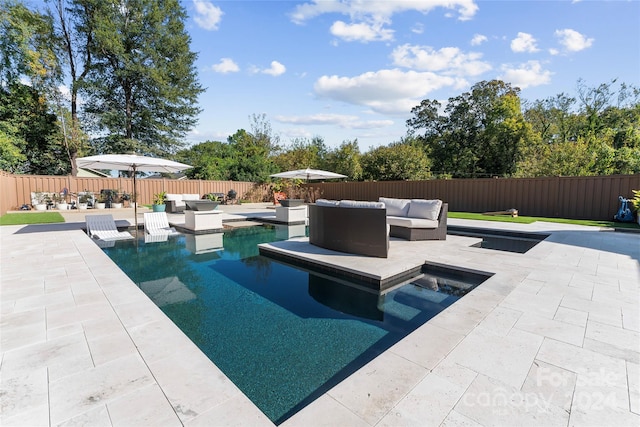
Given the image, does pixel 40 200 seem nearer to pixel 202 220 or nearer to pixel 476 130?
pixel 202 220

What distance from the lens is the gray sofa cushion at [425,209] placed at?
269 inches

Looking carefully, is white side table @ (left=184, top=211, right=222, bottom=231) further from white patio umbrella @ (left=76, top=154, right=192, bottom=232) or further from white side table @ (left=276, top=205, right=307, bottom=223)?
white side table @ (left=276, top=205, right=307, bottom=223)

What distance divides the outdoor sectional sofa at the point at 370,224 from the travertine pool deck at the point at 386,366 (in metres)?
1.88

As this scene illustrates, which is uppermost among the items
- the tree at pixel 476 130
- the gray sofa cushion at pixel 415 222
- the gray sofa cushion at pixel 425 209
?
the tree at pixel 476 130

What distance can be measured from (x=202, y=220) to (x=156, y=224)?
1.29 m

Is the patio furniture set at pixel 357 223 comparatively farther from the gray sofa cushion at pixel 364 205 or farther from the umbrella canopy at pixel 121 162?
the umbrella canopy at pixel 121 162

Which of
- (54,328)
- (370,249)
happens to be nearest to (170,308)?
(54,328)

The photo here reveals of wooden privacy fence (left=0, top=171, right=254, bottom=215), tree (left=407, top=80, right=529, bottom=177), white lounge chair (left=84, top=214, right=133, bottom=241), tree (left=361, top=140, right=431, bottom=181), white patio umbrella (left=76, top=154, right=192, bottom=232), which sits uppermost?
tree (left=407, top=80, right=529, bottom=177)

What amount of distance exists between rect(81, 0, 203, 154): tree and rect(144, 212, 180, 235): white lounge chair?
1348 cm

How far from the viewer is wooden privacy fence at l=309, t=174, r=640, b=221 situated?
1095 cm

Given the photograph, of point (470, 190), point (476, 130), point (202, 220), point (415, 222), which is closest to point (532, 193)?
point (470, 190)

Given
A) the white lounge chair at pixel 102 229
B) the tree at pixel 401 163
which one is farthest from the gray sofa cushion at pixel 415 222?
the tree at pixel 401 163

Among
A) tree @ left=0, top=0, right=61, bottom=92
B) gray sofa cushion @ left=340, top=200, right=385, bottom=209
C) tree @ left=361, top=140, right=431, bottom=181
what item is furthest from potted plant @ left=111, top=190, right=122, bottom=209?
tree @ left=361, top=140, right=431, bottom=181

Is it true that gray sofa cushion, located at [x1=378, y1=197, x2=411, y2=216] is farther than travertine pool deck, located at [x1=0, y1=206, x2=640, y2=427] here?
Yes
